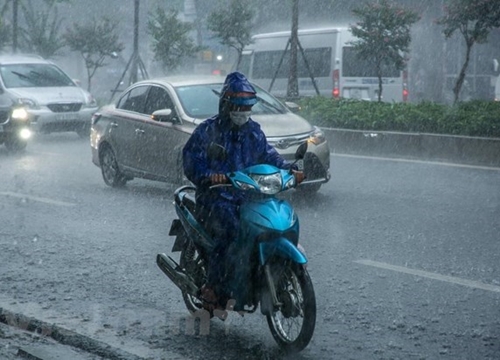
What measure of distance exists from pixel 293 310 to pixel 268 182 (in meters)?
0.75

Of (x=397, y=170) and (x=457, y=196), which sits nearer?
(x=457, y=196)

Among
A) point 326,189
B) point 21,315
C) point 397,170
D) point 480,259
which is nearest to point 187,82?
point 326,189

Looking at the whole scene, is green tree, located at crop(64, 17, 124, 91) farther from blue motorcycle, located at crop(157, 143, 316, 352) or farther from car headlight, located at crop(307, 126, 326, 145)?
blue motorcycle, located at crop(157, 143, 316, 352)

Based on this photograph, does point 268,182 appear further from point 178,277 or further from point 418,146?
point 418,146

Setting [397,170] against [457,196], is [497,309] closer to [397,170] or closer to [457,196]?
[457,196]

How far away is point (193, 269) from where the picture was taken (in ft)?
22.8

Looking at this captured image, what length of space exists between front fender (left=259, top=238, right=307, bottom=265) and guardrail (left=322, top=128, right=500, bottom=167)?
10390 mm

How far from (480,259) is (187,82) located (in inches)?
236

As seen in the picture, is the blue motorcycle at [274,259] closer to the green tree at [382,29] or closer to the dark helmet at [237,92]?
the dark helmet at [237,92]

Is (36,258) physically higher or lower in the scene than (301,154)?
lower

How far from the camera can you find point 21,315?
709cm

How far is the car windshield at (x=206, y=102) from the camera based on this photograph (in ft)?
44.2

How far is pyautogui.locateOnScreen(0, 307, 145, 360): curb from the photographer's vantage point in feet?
20.4

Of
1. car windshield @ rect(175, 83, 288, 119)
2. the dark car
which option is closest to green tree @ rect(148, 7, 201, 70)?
the dark car
